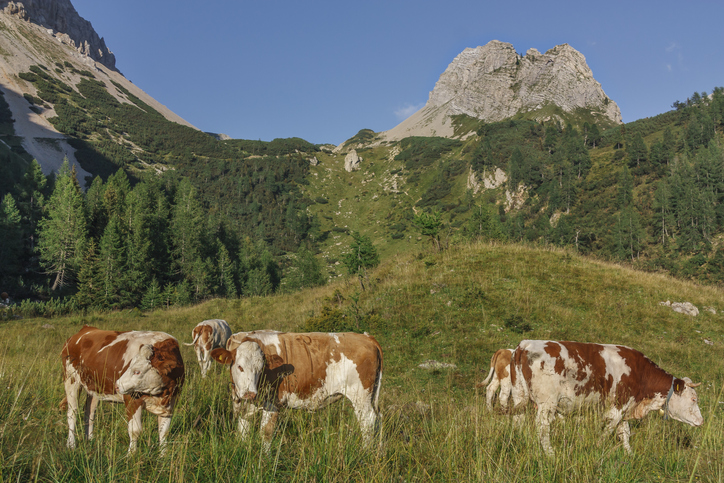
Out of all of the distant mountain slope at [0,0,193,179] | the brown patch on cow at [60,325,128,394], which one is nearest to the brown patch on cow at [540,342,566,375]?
the brown patch on cow at [60,325,128,394]

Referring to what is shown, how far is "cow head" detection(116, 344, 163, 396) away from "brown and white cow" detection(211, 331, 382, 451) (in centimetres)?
76

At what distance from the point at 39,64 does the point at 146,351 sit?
676 feet

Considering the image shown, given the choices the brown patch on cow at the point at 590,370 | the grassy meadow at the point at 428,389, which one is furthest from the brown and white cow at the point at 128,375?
the brown patch on cow at the point at 590,370

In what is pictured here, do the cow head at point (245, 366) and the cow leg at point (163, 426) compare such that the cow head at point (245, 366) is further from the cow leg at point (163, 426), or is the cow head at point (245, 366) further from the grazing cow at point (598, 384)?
the grazing cow at point (598, 384)

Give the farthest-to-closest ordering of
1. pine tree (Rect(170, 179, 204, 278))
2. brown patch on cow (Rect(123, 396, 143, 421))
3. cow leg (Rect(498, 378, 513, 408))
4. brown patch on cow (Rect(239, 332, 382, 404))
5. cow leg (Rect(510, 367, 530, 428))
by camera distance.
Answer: pine tree (Rect(170, 179, 204, 278)) < cow leg (Rect(498, 378, 513, 408)) < cow leg (Rect(510, 367, 530, 428)) < brown patch on cow (Rect(239, 332, 382, 404)) < brown patch on cow (Rect(123, 396, 143, 421))

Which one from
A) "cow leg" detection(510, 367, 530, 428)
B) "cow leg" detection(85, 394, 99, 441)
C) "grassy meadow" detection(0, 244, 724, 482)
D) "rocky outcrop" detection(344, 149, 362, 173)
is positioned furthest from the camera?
"rocky outcrop" detection(344, 149, 362, 173)

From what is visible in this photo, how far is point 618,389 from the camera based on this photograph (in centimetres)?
601

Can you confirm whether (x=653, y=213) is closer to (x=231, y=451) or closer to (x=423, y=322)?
(x=423, y=322)

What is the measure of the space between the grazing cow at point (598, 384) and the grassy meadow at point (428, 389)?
28cm

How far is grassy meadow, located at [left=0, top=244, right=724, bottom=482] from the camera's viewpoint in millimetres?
3637

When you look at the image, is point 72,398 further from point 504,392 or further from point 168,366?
point 504,392

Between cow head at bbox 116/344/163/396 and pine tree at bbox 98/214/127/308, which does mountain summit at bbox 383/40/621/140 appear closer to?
pine tree at bbox 98/214/127/308

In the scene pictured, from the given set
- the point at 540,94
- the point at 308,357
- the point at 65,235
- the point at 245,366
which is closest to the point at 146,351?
the point at 245,366

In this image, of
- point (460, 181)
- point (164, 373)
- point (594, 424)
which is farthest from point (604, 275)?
point (460, 181)
